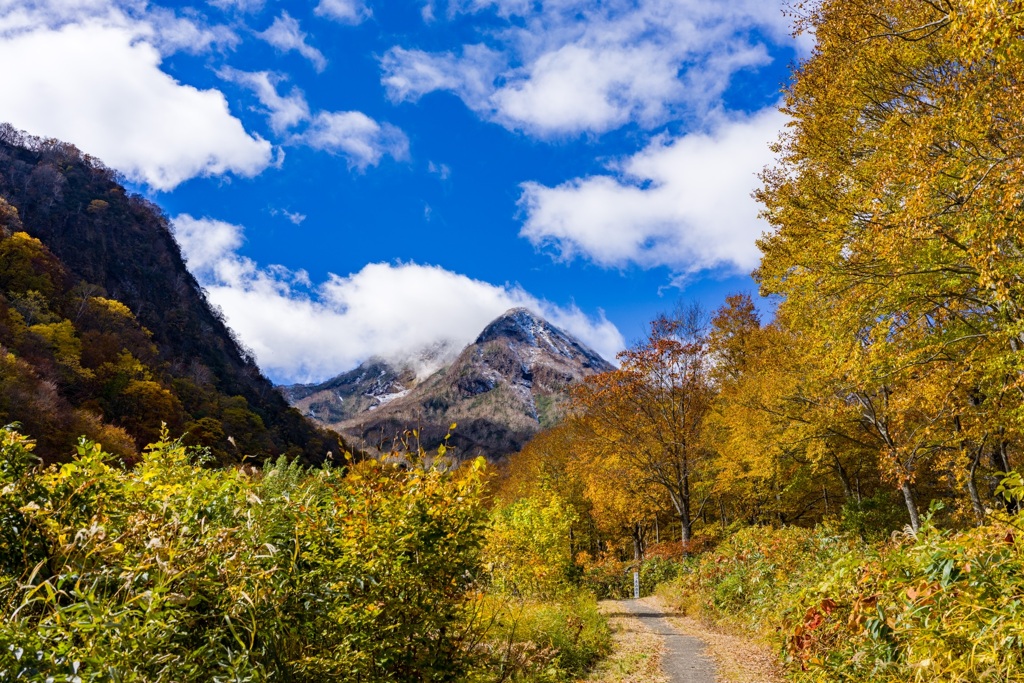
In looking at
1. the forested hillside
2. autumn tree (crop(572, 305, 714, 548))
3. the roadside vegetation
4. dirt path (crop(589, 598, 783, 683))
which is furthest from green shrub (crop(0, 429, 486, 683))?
autumn tree (crop(572, 305, 714, 548))

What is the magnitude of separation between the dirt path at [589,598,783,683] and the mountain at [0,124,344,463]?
235 inches

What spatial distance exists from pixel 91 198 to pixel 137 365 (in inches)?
2024

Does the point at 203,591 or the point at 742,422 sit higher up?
the point at 742,422

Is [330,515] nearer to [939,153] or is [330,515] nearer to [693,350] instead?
[939,153]

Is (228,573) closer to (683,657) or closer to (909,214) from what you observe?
(909,214)

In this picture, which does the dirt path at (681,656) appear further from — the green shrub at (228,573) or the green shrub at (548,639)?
the green shrub at (228,573)

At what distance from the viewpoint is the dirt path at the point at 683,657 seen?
8469 mm

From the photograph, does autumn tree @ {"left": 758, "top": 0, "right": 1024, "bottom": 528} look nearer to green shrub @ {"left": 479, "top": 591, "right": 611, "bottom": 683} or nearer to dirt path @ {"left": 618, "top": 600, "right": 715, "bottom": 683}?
dirt path @ {"left": 618, "top": 600, "right": 715, "bottom": 683}

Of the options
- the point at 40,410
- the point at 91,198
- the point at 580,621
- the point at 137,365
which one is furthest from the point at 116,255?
the point at 580,621

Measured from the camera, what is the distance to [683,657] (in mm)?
10156

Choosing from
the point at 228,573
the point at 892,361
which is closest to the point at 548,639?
the point at 228,573

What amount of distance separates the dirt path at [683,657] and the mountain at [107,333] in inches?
235

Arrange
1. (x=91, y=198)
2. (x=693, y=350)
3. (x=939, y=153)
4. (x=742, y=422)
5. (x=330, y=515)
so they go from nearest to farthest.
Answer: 1. (x=330, y=515)
2. (x=939, y=153)
3. (x=742, y=422)
4. (x=693, y=350)
5. (x=91, y=198)

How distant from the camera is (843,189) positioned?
10289mm
